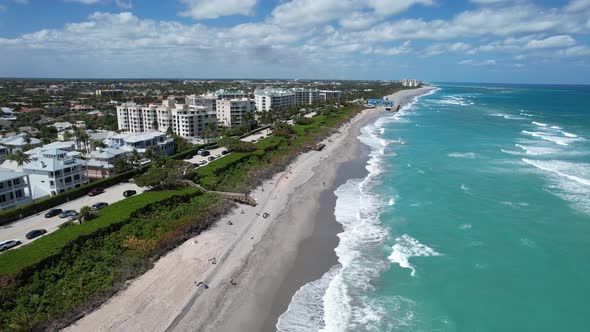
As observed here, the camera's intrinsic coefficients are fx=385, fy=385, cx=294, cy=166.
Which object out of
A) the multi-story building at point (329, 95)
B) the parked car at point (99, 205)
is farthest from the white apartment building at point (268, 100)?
the parked car at point (99, 205)

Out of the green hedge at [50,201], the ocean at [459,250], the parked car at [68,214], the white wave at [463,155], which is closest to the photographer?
the ocean at [459,250]

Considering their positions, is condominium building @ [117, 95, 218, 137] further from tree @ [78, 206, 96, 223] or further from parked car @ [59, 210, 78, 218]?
tree @ [78, 206, 96, 223]

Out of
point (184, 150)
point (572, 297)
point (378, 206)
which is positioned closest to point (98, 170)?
point (184, 150)

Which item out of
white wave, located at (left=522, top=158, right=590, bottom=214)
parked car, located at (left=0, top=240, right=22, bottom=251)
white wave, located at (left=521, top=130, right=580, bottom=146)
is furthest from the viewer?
white wave, located at (left=521, top=130, right=580, bottom=146)

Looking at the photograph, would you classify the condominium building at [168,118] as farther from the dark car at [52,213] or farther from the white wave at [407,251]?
the white wave at [407,251]

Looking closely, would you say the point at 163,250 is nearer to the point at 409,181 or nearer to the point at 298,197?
the point at 298,197

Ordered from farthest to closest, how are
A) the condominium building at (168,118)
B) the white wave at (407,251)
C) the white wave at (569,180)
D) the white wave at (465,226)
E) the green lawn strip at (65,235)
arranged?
the condominium building at (168,118)
the white wave at (569,180)
the white wave at (465,226)
the white wave at (407,251)
the green lawn strip at (65,235)

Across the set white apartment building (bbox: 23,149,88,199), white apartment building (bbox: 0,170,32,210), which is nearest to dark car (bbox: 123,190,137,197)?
white apartment building (bbox: 23,149,88,199)
